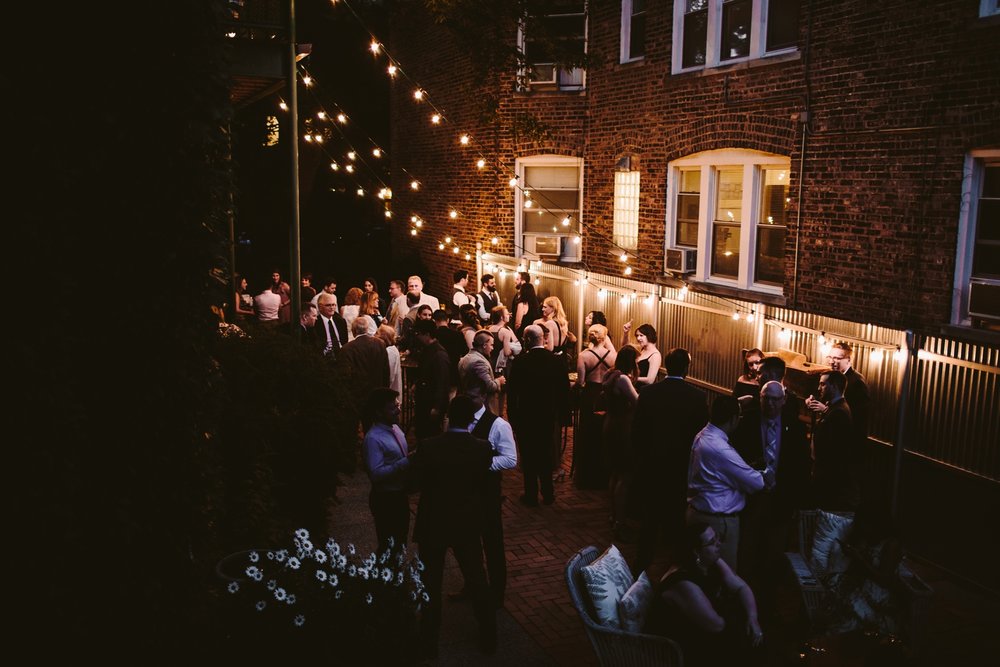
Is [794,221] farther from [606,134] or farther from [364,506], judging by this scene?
[364,506]

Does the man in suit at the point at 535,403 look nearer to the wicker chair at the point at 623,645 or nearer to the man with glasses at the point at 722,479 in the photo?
the man with glasses at the point at 722,479

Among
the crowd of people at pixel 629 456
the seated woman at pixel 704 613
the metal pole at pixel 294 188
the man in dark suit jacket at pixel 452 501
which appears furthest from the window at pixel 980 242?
the metal pole at pixel 294 188

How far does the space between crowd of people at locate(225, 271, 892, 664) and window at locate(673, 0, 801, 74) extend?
4360 mm

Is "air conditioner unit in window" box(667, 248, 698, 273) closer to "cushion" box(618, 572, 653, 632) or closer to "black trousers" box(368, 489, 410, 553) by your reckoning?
"black trousers" box(368, 489, 410, 553)

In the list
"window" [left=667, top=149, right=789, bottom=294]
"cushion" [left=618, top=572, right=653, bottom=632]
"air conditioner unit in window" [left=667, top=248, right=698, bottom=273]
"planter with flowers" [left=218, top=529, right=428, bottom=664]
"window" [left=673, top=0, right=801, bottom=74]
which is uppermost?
"window" [left=673, top=0, right=801, bottom=74]

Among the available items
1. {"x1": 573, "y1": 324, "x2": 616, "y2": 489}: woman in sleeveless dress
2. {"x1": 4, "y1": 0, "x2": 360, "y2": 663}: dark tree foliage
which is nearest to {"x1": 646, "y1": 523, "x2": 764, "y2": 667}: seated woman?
{"x1": 4, "y1": 0, "x2": 360, "y2": 663}: dark tree foliage

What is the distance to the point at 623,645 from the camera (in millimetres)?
4918

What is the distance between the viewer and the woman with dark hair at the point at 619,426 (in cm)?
846

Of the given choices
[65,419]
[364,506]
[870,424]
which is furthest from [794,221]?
[65,419]

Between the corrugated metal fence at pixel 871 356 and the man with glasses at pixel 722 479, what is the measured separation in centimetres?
247

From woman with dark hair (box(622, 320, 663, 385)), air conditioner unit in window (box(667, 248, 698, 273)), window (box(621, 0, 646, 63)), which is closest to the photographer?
woman with dark hair (box(622, 320, 663, 385))

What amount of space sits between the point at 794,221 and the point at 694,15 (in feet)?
12.6

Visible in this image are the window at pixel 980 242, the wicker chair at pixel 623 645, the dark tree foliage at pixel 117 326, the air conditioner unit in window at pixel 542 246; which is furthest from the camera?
the air conditioner unit in window at pixel 542 246

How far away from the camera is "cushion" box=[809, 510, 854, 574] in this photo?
5887mm
